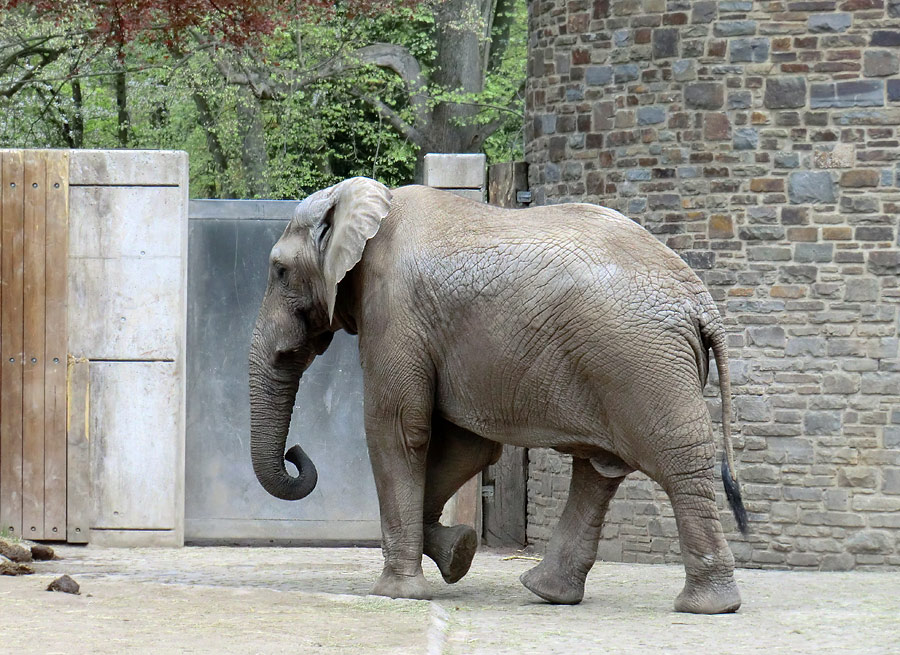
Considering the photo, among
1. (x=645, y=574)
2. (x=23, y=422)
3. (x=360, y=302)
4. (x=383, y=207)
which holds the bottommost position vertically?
(x=645, y=574)

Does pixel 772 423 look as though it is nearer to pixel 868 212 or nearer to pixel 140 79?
pixel 868 212

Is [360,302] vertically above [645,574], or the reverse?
[360,302]

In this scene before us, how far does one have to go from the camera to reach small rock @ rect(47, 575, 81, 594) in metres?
7.43

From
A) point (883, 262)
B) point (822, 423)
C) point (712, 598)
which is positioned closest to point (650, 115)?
point (883, 262)

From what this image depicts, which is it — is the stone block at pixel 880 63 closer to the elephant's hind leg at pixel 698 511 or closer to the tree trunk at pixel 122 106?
the elephant's hind leg at pixel 698 511

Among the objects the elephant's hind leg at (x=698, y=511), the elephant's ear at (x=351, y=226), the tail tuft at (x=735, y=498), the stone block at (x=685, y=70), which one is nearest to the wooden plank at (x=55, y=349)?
the elephant's ear at (x=351, y=226)

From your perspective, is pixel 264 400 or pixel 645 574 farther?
pixel 645 574

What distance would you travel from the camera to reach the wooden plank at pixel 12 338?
981cm

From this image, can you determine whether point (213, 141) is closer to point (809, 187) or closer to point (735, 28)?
point (735, 28)

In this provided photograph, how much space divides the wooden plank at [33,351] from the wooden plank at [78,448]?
0.59 ft

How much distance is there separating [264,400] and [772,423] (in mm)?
3427

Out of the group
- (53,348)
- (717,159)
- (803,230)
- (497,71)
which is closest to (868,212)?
(803,230)

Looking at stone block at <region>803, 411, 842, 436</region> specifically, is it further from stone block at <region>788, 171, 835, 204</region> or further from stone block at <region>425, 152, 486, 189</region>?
stone block at <region>425, 152, 486, 189</region>

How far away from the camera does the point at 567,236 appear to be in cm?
736
